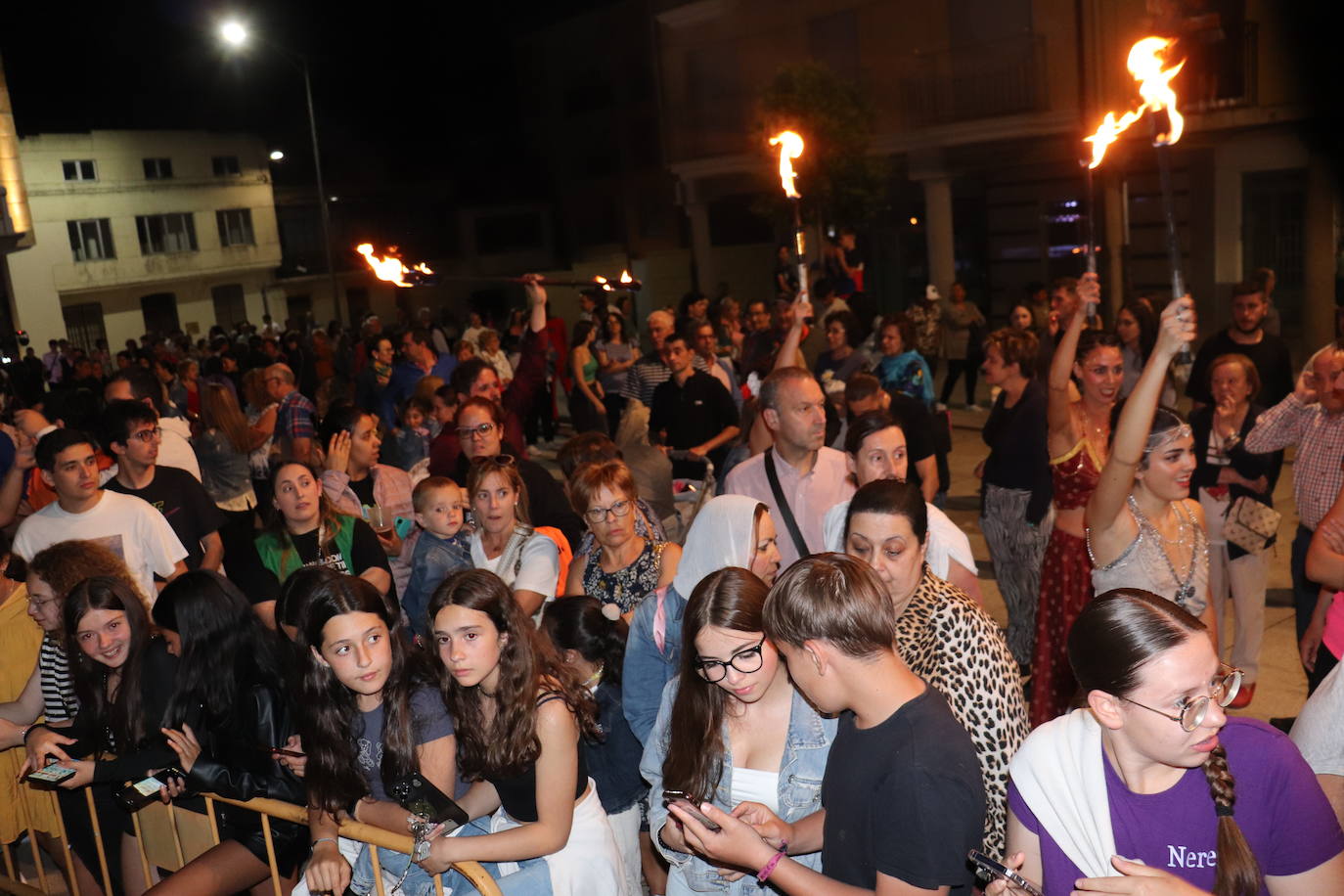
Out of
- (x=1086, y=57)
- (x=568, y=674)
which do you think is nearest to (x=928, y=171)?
(x=1086, y=57)

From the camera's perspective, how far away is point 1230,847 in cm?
229

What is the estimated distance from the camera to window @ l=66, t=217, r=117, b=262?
4172 centimetres

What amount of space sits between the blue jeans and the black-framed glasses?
3.04 feet

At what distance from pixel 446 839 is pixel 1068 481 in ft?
10.9

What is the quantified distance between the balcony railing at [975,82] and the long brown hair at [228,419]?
53.9 ft

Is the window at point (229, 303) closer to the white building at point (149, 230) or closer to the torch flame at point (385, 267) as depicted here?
the white building at point (149, 230)

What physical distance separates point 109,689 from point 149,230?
44285 millimetres

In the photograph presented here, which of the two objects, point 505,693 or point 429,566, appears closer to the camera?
point 505,693

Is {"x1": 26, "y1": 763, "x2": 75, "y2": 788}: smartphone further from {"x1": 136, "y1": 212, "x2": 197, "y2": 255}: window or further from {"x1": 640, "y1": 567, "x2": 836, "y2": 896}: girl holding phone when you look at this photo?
{"x1": 136, "y1": 212, "x2": 197, "y2": 255}: window

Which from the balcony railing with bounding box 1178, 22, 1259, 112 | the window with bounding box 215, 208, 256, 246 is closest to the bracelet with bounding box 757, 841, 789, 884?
the balcony railing with bounding box 1178, 22, 1259, 112

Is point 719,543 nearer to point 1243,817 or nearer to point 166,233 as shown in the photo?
point 1243,817

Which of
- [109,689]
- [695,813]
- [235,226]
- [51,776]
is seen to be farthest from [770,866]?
[235,226]

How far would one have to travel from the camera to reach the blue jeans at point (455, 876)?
349 centimetres

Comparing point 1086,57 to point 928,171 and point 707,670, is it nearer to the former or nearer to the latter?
point 928,171
